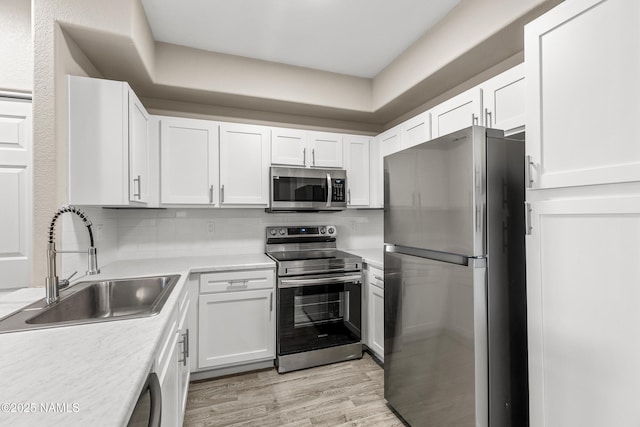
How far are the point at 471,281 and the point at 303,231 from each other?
6.20 ft

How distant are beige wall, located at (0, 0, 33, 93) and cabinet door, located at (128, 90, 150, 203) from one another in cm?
61

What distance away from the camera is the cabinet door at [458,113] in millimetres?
1823

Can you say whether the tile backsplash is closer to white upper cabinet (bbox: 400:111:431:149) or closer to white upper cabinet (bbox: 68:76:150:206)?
white upper cabinet (bbox: 68:76:150:206)

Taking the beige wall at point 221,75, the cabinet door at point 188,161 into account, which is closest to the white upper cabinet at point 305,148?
the beige wall at point 221,75

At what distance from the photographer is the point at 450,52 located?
81.5 inches

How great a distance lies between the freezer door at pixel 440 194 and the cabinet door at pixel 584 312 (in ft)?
0.80

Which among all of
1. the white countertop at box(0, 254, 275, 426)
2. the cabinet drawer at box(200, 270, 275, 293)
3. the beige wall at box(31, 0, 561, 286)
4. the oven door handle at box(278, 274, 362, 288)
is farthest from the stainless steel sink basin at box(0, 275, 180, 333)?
the oven door handle at box(278, 274, 362, 288)

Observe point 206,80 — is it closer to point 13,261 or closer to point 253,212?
point 253,212

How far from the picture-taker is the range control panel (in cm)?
295

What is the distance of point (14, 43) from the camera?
5.81 ft

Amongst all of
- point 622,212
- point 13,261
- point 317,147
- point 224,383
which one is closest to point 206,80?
point 317,147

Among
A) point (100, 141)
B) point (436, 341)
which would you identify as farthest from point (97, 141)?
point (436, 341)

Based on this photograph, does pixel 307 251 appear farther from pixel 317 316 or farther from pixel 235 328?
pixel 235 328

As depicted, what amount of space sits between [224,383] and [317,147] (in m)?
2.15
